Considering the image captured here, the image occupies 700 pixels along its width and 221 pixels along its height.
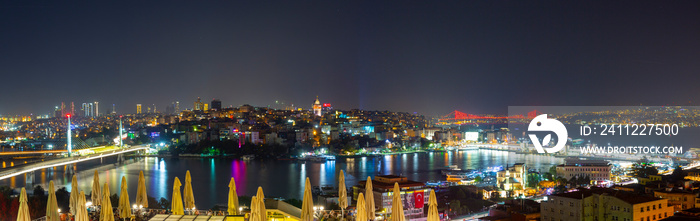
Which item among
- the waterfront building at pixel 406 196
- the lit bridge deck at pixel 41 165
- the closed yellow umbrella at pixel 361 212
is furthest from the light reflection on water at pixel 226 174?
the closed yellow umbrella at pixel 361 212

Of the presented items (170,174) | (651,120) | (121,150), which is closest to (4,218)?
(170,174)

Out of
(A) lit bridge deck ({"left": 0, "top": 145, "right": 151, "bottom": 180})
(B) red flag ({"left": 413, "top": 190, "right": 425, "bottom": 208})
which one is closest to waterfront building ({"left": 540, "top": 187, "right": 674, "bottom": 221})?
(B) red flag ({"left": 413, "top": 190, "right": 425, "bottom": 208})

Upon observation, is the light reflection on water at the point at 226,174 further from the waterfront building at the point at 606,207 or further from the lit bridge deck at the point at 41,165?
the waterfront building at the point at 606,207

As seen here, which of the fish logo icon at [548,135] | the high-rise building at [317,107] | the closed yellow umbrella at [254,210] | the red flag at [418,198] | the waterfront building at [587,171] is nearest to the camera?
the closed yellow umbrella at [254,210]

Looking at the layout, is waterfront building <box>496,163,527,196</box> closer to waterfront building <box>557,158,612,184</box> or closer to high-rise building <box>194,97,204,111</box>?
waterfront building <box>557,158,612,184</box>

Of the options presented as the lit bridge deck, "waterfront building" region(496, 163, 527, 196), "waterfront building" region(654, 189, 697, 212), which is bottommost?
"waterfront building" region(496, 163, 527, 196)

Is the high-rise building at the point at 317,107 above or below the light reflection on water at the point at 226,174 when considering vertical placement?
above

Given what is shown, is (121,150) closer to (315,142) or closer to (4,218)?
(315,142)
